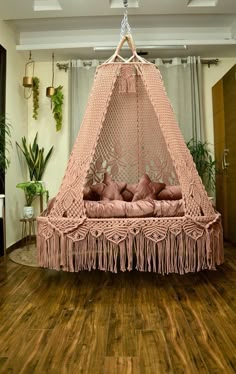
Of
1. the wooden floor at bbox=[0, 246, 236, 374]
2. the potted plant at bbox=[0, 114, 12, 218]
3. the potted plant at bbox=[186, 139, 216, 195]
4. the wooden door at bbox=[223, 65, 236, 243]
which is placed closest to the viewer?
the wooden floor at bbox=[0, 246, 236, 374]

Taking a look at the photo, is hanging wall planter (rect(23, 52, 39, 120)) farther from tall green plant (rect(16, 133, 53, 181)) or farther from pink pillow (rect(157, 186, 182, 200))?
pink pillow (rect(157, 186, 182, 200))

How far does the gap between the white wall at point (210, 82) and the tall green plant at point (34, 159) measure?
2.32 m

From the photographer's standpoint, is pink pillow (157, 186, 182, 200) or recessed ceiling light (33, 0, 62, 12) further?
recessed ceiling light (33, 0, 62, 12)

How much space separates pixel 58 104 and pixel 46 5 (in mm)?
1227

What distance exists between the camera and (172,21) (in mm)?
3438

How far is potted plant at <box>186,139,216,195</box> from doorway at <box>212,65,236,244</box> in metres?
0.09

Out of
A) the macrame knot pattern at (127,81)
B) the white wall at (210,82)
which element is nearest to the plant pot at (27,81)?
the macrame knot pattern at (127,81)

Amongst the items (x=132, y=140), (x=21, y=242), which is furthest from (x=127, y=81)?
(x=21, y=242)

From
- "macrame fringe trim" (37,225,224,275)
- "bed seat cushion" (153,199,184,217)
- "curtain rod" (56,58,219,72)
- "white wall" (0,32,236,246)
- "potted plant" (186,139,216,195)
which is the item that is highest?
"curtain rod" (56,58,219,72)

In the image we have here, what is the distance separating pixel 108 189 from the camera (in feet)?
9.30

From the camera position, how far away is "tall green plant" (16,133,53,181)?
383 cm

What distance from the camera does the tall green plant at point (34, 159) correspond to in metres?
3.83

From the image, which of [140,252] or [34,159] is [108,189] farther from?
[34,159]

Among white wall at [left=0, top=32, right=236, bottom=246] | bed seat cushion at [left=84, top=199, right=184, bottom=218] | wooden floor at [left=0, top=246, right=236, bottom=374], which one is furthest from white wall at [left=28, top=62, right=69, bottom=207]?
bed seat cushion at [left=84, top=199, right=184, bottom=218]
